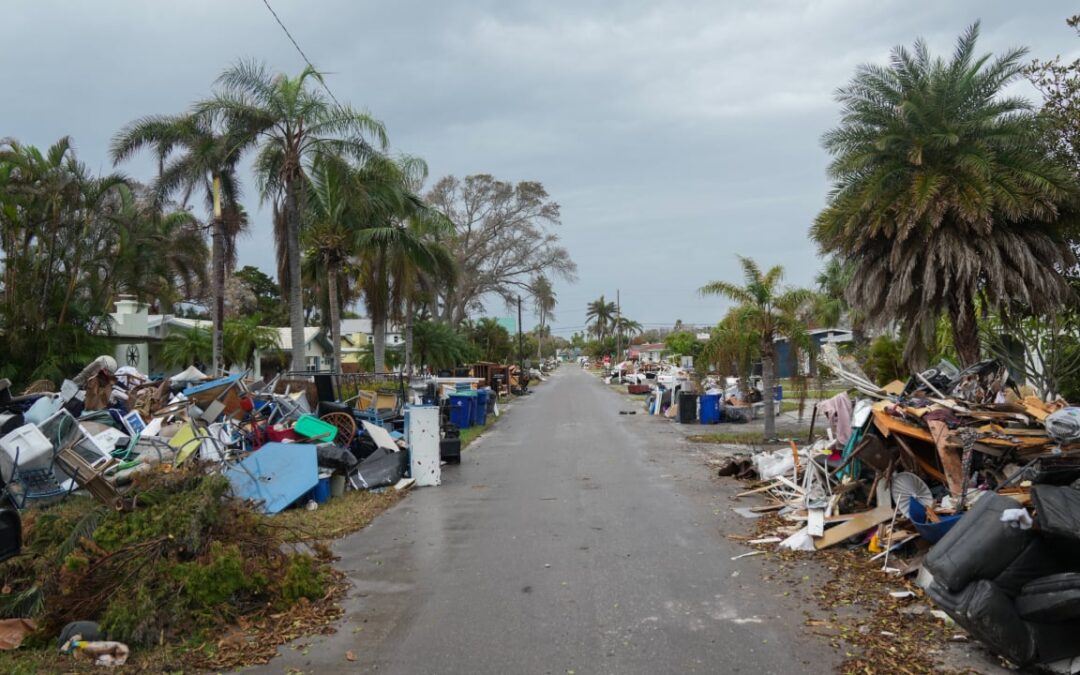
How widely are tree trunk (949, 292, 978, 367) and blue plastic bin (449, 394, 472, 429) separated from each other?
45.7 ft

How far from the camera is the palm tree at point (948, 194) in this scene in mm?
14133

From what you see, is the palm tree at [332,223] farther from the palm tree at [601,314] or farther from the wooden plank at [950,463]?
the palm tree at [601,314]

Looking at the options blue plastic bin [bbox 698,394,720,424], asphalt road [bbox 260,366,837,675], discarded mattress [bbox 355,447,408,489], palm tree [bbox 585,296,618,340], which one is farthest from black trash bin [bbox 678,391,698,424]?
palm tree [bbox 585,296,618,340]

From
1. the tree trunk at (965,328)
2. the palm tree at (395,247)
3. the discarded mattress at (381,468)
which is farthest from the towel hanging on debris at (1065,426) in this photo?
the palm tree at (395,247)

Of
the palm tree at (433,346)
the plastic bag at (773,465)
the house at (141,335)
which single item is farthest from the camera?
the palm tree at (433,346)

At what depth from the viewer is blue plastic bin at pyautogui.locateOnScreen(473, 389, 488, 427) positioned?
85.3ft

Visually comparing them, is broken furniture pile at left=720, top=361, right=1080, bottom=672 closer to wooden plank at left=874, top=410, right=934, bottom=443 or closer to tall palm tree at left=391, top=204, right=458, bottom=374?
wooden plank at left=874, top=410, right=934, bottom=443

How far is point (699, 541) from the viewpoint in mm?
8797

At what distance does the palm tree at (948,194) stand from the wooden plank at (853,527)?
7.91m

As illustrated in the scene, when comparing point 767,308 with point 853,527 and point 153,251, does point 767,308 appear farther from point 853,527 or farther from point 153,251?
point 153,251

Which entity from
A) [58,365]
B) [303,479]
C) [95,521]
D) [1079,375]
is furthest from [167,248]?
[1079,375]

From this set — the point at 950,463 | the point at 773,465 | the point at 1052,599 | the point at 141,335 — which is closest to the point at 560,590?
the point at 1052,599

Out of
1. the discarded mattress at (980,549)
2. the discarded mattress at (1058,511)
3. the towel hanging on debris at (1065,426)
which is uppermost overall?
the towel hanging on debris at (1065,426)

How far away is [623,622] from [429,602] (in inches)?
66.3
